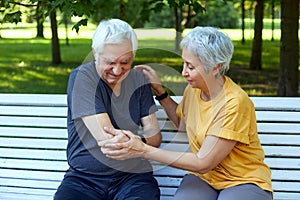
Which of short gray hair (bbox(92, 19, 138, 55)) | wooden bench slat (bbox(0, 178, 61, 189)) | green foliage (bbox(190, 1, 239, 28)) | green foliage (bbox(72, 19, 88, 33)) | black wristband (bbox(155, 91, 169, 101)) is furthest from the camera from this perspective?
green foliage (bbox(190, 1, 239, 28))

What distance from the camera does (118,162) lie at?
128 inches

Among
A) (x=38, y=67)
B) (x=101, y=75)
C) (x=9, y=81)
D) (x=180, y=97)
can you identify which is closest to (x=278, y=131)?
(x=180, y=97)

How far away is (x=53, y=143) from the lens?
3832mm

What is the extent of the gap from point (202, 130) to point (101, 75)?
664 mm

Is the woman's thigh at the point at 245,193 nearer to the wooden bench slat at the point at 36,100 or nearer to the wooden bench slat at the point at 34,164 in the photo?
the wooden bench slat at the point at 34,164

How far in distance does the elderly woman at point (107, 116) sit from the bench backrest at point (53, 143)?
1.06 ft

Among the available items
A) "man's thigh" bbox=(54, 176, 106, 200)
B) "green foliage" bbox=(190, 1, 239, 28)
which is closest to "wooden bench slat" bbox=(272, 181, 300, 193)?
"man's thigh" bbox=(54, 176, 106, 200)

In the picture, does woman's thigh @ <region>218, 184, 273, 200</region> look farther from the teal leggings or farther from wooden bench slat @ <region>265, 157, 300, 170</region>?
wooden bench slat @ <region>265, 157, 300, 170</region>

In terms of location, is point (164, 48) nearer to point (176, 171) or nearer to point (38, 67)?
point (176, 171)

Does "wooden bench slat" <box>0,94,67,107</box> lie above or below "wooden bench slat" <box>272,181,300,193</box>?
above

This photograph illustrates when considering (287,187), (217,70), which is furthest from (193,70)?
(287,187)

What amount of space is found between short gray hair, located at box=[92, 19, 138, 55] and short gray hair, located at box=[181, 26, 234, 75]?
325 mm

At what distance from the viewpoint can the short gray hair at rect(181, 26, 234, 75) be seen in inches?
115

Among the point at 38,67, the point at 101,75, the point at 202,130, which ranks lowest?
the point at 38,67
